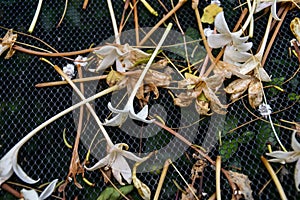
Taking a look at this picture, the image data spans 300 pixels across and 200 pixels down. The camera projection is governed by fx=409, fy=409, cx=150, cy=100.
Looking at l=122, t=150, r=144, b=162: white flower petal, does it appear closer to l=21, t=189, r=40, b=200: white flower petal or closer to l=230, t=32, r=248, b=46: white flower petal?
l=21, t=189, r=40, b=200: white flower petal

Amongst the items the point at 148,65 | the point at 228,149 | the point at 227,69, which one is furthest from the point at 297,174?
the point at 148,65

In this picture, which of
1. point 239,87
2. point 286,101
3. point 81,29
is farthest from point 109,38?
point 286,101

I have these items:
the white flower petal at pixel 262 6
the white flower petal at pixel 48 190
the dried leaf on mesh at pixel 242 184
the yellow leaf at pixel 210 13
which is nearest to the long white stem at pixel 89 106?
the white flower petal at pixel 48 190

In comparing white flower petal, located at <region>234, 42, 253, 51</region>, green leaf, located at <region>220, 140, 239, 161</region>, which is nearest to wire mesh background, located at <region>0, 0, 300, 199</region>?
green leaf, located at <region>220, 140, 239, 161</region>

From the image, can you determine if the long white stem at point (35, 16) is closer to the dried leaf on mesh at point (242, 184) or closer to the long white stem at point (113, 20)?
the long white stem at point (113, 20)

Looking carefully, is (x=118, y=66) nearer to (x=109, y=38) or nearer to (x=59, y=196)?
(x=109, y=38)

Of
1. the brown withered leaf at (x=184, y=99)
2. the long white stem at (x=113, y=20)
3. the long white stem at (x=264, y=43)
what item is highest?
the long white stem at (x=113, y=20)
